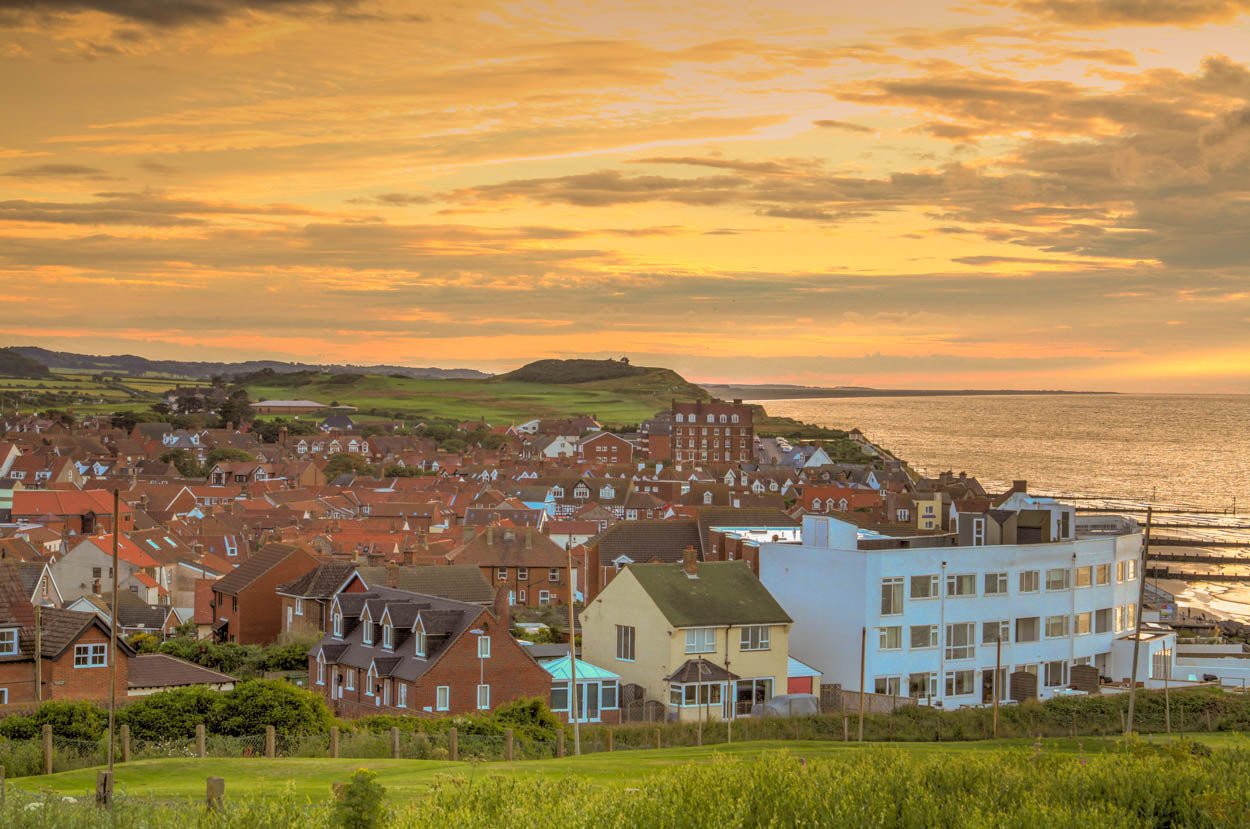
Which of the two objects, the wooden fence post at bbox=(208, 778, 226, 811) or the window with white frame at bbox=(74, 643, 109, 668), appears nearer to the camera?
the wooden fence post at bbox=(208, 778, 226, 811)

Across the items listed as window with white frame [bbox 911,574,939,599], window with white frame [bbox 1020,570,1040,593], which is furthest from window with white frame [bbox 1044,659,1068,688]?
window with white frame [bbox 911,574,939,599]

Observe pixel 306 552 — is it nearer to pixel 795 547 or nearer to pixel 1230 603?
pixel 795 547

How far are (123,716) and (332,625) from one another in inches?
664

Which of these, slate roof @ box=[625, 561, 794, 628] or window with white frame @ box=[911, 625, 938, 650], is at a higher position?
slate roof @ box=[625, 561, 794, 628]

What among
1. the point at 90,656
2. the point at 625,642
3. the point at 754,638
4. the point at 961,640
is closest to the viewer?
the point at 90,656

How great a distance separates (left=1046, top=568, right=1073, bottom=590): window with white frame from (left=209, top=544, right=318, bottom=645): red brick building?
1336 inches

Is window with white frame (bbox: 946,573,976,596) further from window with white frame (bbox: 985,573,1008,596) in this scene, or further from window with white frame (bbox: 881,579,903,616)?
window with white frame (bbox: 881,579,903,616)

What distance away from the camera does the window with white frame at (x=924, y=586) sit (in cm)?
5138

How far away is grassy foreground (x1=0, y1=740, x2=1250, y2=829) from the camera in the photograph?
18.6 meters

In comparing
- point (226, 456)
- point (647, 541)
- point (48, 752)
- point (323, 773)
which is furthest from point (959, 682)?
point (226, 456)

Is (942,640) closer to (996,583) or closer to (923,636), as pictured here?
(923,636)

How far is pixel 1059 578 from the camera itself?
55.4 m

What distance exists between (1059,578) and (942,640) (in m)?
7.10

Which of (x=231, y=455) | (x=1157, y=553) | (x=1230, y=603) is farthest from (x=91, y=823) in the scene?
(x=231, y=455)
